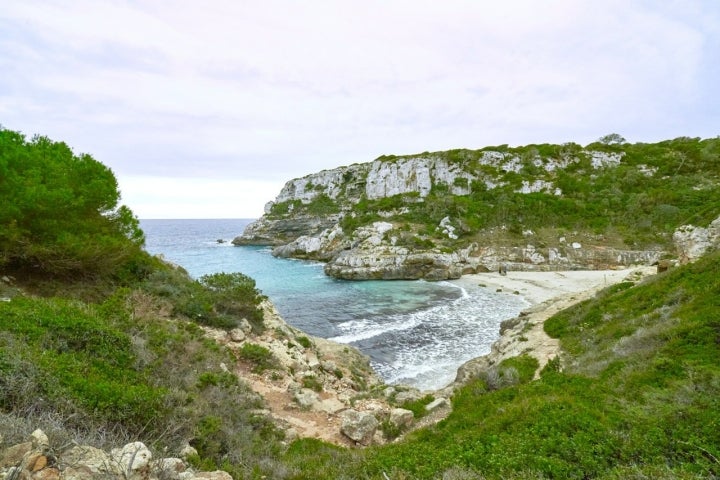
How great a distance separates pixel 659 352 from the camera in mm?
7242

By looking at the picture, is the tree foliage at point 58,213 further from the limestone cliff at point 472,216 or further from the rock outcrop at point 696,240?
the limestone cliff at point 472,216

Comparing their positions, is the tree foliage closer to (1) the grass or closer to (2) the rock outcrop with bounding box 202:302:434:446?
(2) the rock outcrop with bounding box 202:302:434:446

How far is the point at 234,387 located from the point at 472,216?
47.2 meters

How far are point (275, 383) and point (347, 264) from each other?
31440mm

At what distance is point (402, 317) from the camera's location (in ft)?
80.8

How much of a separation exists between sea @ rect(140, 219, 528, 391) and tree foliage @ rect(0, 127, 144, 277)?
12.1 metres

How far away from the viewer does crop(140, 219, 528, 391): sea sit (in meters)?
17.1

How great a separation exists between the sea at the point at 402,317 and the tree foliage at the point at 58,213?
39.6ft

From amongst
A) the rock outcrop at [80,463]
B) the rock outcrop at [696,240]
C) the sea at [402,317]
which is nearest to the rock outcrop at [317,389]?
the sea at [402,317]

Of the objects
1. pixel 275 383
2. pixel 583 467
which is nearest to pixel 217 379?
pixel 275 383

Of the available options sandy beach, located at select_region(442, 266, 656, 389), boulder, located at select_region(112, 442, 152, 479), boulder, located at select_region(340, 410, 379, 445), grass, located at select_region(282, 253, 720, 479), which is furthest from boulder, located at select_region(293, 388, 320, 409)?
boulder, located at select_region(112, 442, 152, 479)

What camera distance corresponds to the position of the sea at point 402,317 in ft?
56.0

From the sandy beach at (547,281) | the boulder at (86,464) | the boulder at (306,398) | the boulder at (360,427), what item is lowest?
the sandy beach at (547,281)

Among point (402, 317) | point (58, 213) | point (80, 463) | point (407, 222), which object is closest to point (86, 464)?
point (80, 463)
